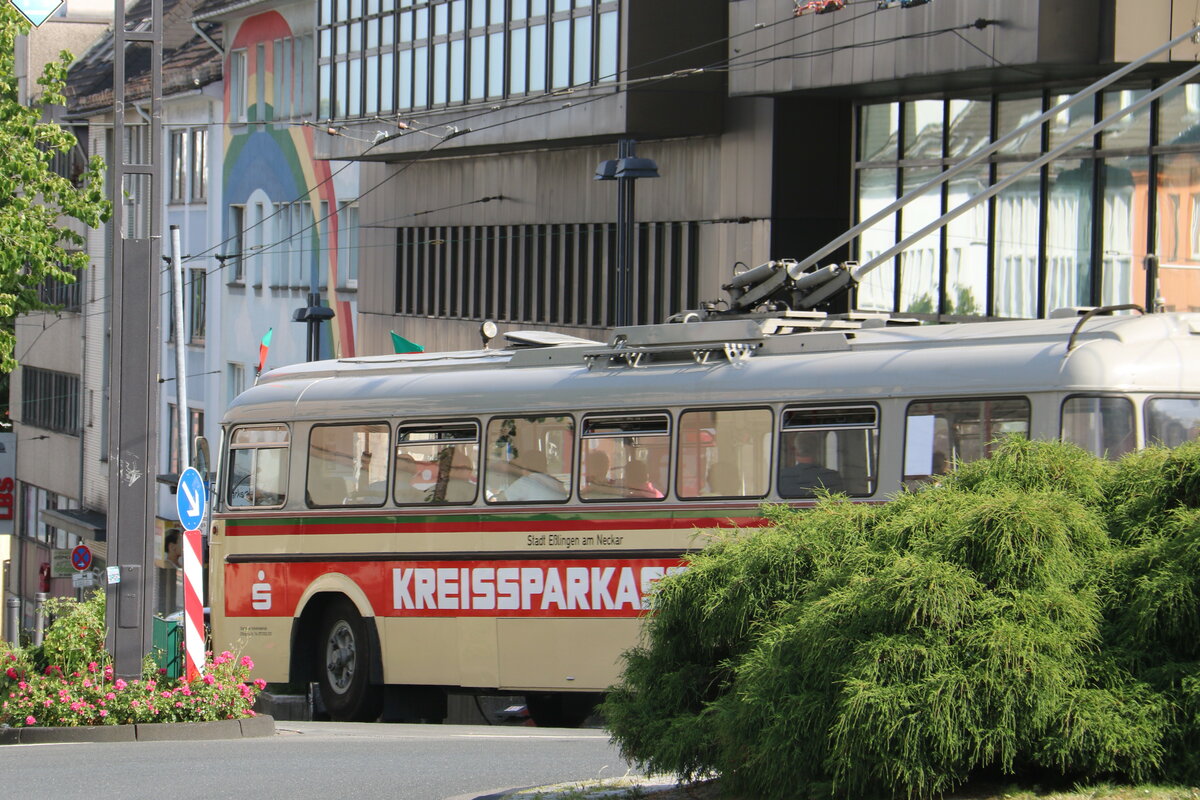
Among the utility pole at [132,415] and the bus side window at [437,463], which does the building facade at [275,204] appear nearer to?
the utility pole at [132,415]

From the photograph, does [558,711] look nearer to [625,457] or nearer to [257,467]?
[257,467]

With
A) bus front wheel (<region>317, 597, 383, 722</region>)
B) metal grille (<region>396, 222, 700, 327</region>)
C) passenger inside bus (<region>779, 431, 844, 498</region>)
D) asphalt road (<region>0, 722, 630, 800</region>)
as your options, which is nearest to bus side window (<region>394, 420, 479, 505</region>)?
bus front wheel (<region>317, 597, 383, 722</region>)

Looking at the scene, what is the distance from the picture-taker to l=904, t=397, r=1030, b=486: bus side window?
517 inches

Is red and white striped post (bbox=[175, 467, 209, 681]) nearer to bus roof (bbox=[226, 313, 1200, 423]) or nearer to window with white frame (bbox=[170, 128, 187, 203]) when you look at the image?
bus roof (bbox=[226, 313, 1200, 423])

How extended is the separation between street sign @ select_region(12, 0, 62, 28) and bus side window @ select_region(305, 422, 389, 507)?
508 cm

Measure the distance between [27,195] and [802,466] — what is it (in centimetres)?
2268

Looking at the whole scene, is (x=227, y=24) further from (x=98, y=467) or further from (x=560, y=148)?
(x=560, y=148)

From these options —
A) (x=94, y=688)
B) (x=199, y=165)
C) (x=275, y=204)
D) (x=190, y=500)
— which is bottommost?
(x=94, y=688)

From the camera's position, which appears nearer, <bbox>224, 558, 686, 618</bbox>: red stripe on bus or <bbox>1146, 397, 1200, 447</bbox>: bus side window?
<bbox>1146, 397, 1200, 447</bbox>: bus side window

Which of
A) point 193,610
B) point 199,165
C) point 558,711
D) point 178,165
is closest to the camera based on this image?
point 193,610

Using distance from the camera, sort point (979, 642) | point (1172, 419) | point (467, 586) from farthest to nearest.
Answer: point (467, 586)
point (1172, 419)
point (979, 642)

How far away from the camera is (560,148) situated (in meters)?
34.3

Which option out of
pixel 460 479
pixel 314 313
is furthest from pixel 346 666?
pixel 314 313

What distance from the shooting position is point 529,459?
1570 centimetres
